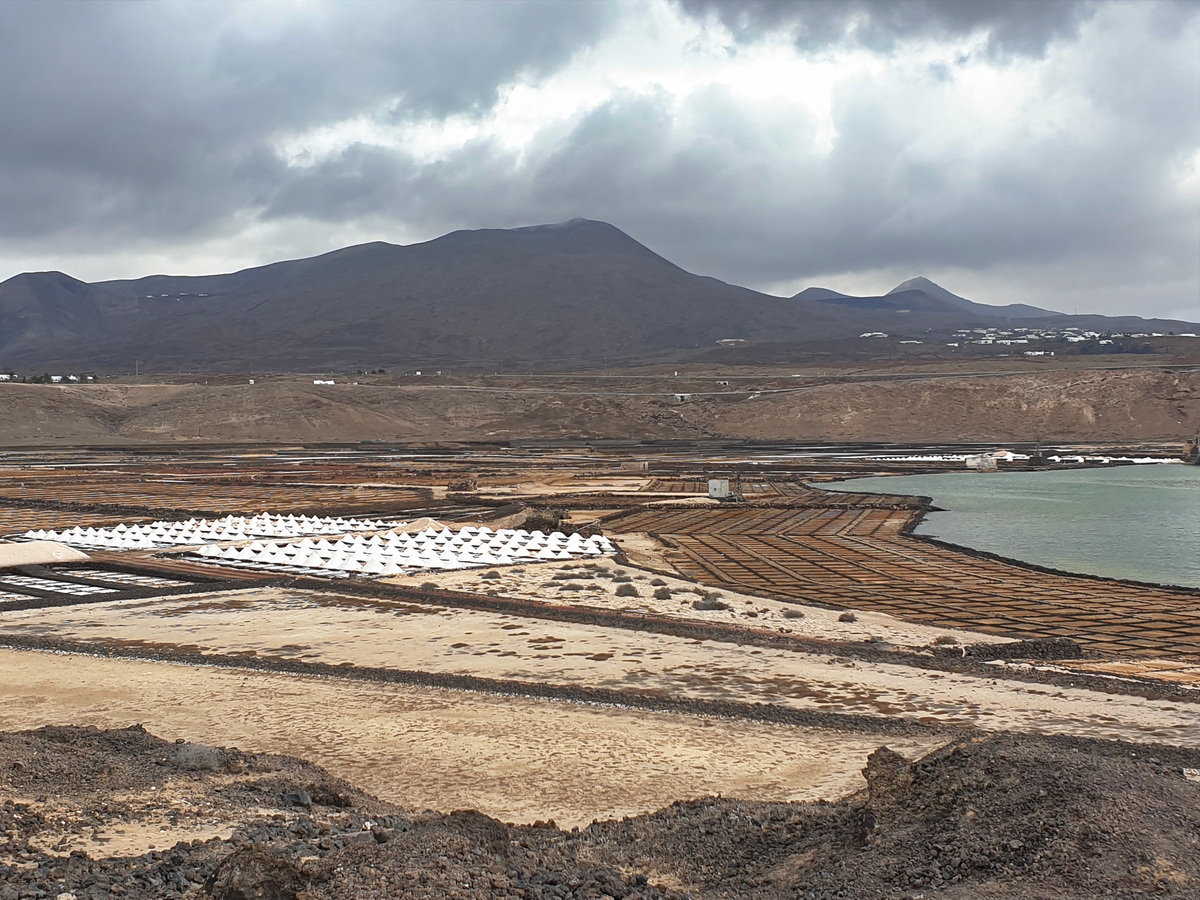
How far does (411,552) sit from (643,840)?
2200 centimetres

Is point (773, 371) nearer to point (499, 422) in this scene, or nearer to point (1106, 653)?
point (499, 422)

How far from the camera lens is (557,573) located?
28375mm

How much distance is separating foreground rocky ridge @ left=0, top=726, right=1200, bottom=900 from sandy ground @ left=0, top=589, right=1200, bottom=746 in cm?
429

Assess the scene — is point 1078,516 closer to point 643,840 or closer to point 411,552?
point 411,552

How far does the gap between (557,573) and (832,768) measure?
17154 millimetres

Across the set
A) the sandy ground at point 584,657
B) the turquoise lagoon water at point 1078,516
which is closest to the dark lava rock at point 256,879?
the sandy ground at point 584,657

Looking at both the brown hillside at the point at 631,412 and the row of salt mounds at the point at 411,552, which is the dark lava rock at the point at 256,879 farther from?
the brown hillside at the point at 631,412

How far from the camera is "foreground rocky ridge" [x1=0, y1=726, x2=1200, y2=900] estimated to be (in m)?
7.20

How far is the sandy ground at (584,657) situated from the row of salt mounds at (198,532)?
12.0 metres

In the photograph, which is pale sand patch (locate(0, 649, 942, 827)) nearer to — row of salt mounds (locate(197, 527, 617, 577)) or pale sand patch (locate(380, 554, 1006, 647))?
pale sand patch (locate(380, 554, 1006, 647))

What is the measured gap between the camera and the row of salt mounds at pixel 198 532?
1387 inches

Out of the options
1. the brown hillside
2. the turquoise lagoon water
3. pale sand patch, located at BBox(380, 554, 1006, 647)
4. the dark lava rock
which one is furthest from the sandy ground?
the brown hillside

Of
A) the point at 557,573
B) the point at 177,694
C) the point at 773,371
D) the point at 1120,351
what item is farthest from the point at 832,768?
the point at 1120,351

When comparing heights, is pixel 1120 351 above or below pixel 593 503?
above
